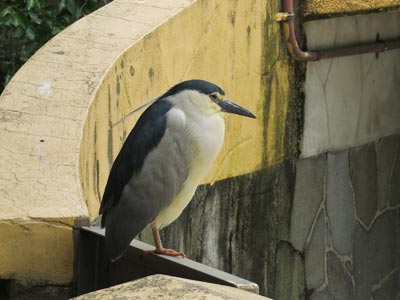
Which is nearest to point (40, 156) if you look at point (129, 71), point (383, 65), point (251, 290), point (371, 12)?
point (129, 71)

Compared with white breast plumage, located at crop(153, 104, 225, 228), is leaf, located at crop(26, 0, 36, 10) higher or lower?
higher

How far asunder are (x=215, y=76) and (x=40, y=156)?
1641 millimetres

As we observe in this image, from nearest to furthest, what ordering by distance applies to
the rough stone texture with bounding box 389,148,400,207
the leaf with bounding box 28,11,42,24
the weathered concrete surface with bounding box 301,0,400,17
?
the weathered concrete surface with bounding box 301,0,400,17, the leaf with bounding box 28,11,42,24, the rough stone texture with bounding box 389,148,400,207

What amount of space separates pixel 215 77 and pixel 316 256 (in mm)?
1706

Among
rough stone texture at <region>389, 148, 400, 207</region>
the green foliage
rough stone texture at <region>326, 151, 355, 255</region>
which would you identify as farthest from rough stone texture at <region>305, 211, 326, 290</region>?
the green foliage

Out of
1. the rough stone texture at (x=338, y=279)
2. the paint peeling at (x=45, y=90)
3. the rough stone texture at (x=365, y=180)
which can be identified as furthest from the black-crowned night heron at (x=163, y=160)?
the rough stone texture at (x=365, y=180)

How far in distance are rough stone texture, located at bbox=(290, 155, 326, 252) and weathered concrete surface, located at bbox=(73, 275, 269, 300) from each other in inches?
136

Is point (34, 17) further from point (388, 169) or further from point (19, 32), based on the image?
point (388, 169)

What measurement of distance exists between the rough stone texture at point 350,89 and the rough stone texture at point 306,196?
8 cm

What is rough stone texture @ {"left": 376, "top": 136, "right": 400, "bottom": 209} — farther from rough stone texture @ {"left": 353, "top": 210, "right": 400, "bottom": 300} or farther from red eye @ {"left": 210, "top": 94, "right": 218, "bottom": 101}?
red eye @ {"left": 210, "top": 94, "right": 218, "bottom": 101}

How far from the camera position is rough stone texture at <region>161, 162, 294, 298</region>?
5.51 meters

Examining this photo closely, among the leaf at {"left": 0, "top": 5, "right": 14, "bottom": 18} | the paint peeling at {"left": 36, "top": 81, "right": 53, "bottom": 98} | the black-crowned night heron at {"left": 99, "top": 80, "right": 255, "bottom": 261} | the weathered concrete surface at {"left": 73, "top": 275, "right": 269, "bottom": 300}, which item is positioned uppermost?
the leaf at {"left": 0, "top": 5, "right": 14, "bottom": 18}

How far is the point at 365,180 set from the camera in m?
7.07

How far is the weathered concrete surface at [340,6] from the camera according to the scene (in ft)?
20.0
